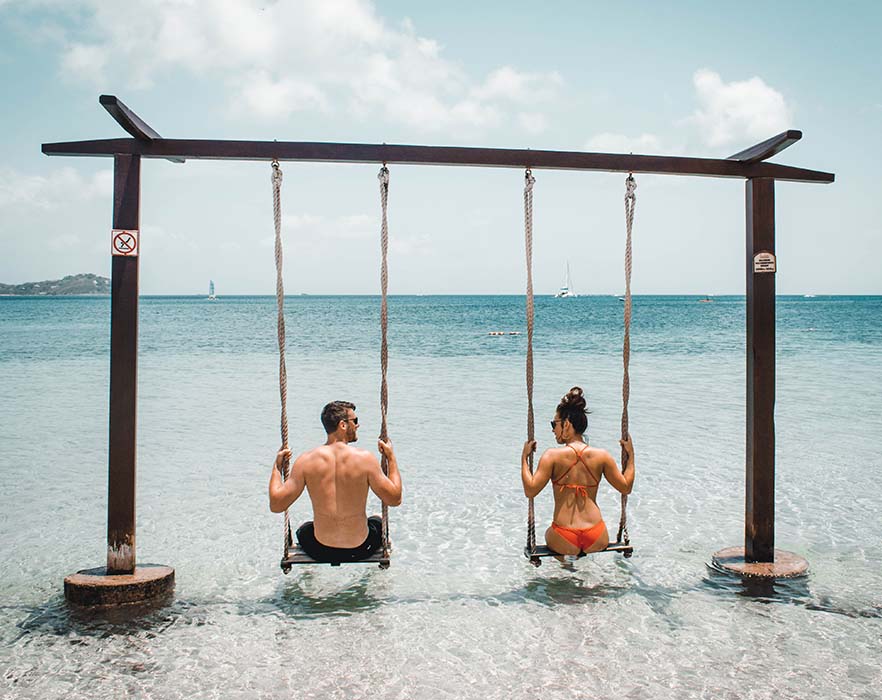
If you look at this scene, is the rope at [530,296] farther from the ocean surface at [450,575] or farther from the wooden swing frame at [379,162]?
the ocean surface at [450,575]


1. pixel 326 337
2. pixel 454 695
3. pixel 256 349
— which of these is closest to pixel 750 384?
pixel 454 695

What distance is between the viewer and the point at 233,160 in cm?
505

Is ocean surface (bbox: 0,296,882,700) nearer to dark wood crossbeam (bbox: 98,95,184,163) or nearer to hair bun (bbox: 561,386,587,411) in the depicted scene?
hair bun (bbox: 561,386,587,411)

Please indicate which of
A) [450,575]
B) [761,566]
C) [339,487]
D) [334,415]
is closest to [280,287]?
[334,415]

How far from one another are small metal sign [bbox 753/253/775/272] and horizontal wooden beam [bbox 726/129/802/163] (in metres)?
0.66

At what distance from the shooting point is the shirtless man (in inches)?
187

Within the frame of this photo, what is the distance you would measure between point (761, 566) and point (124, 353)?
4.68 metres

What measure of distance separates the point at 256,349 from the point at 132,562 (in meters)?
Answer: 31.5

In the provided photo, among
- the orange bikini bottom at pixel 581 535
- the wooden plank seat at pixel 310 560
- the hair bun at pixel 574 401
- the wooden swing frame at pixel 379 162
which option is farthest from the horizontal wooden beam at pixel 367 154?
the wooden plank seat at pixel 310 560

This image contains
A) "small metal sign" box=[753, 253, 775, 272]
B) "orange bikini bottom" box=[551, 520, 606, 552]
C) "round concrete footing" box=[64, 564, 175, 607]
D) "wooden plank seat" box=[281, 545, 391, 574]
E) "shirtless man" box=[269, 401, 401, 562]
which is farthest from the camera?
"small metal sign" box=[753, 253, 775, 272]

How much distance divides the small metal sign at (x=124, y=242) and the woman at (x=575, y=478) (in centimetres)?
286

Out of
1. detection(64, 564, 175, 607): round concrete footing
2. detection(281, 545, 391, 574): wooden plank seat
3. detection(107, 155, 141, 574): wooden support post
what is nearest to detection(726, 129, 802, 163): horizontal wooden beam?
detection(281, 545, 391, 574): wooden plank seat

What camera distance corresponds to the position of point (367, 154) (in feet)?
16.5

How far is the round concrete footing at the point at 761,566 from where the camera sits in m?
5.45
